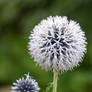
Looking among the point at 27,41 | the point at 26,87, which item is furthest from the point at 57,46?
the point at 27,41

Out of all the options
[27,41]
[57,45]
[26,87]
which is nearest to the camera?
[26,87]

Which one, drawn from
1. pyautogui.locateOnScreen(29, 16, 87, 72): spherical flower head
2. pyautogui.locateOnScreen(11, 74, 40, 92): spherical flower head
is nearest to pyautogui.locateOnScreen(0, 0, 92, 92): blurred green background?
A: pyautogui.locateOnScreen(29, 16, 87, 72): spherical flower head

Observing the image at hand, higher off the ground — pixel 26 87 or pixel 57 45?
pixel 57 45

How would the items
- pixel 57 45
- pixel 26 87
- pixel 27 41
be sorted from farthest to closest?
pixel 27 41
pixel 57 45
pixel 26 87

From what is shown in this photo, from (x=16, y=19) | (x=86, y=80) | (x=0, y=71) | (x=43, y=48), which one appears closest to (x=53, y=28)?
(x=43, y=48)

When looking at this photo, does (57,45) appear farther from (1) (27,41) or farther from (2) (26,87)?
(1) (27,41)

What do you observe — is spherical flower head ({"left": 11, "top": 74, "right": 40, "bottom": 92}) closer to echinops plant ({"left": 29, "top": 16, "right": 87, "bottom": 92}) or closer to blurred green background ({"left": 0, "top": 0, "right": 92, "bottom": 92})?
echinops plant ({"left": 29, "top": 16, "right": 87, "bottom": 92})

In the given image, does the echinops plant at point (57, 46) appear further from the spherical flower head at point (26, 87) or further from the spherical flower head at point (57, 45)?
the spherical flower head at point (26, 87)

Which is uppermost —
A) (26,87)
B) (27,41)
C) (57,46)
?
(27,41)
